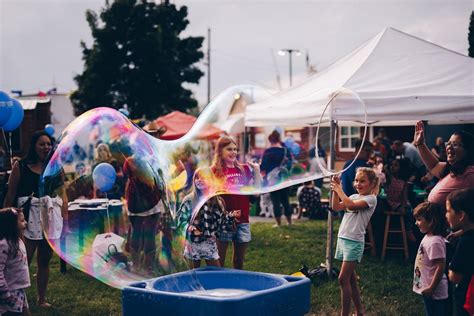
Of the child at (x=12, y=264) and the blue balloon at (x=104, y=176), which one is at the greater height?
the blue balloon at (x=104, y=176)

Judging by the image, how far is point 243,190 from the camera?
16.5 ft

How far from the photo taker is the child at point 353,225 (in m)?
5.27

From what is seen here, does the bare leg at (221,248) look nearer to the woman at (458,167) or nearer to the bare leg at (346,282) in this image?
the bare leg at (346,282)

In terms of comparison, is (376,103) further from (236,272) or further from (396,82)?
(236,272)

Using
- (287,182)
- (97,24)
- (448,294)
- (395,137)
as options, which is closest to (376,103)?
(287,182)

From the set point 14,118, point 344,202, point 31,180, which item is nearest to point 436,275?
point 344,202

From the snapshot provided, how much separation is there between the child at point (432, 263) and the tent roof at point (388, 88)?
1932 millimetres

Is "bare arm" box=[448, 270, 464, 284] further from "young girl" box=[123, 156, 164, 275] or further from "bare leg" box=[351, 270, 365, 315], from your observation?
"young girl" box=[123, 156, 164, 275]

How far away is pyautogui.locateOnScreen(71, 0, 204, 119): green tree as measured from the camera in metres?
30.6

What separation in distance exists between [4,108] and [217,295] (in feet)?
Answer: 15.2

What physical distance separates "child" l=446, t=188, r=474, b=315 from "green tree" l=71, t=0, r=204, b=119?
27289mm

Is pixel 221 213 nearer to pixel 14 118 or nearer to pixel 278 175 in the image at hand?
pixel 278 175

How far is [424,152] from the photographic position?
527 centimetres

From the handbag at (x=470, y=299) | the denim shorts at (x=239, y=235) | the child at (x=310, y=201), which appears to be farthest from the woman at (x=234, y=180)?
the child at (x=310, y=201)
